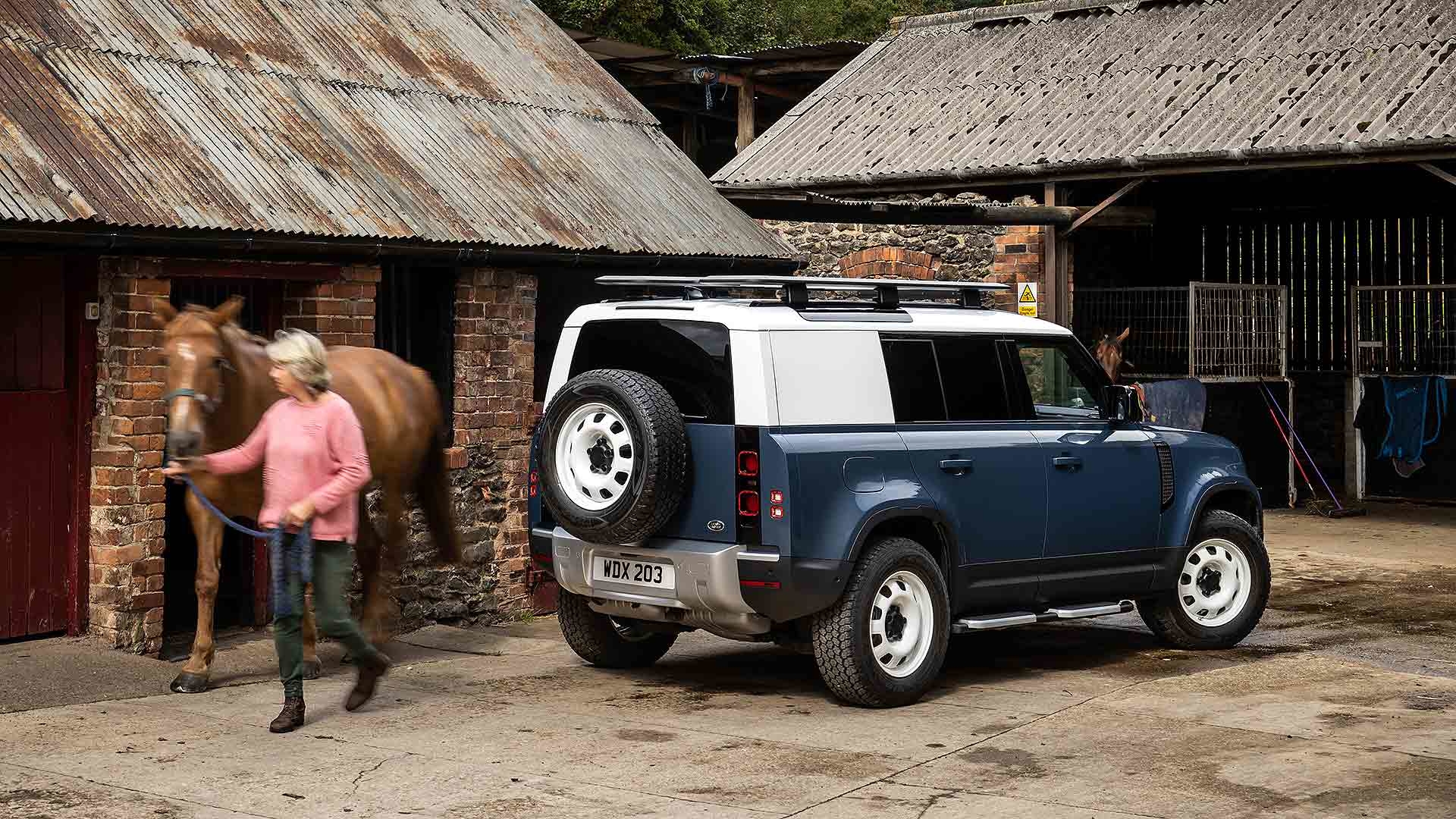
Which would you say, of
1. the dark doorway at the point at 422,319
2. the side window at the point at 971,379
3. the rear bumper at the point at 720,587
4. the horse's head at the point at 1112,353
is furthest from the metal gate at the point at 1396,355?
the rear bumper at the point at 720,587

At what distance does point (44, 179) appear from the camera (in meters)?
9.71

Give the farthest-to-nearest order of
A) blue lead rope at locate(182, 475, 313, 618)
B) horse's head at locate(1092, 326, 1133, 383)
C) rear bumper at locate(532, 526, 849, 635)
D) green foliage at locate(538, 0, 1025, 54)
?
green foliage at locate(538, 0, 1025, 54), horse's head at locate(1092, 326, 1133, 383), rear bumper at locate(532, 526, 849, 635), blue lead rope at locate(182, 475, 313, 618)

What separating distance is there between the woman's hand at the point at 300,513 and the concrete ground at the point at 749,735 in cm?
100

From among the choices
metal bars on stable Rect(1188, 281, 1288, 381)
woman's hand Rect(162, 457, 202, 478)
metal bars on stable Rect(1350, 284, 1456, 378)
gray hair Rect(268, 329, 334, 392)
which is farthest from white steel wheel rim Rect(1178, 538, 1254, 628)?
metal bars on stable Rect(1350, 284, 1456, 378)

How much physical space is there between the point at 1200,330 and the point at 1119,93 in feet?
9.58

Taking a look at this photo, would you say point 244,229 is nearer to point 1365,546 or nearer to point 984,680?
point 984,680

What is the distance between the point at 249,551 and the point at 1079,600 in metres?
5.14

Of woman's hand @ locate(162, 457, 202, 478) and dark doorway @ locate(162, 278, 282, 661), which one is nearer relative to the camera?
woman's hand @ locate(162, 457, 202, 478)

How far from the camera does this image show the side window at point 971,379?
9805mm

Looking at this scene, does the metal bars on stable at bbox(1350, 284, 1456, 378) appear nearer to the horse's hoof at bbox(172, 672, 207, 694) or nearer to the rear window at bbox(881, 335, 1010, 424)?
the rear window at bbox(881, 335, 1010, 424)

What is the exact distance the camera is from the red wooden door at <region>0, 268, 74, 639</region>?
10.0m

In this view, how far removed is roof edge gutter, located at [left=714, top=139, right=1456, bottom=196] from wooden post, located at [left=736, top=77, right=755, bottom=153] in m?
3.76

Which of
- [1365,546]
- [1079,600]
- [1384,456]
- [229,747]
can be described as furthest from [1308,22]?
[229,747]

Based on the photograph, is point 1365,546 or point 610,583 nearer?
point 610,583
